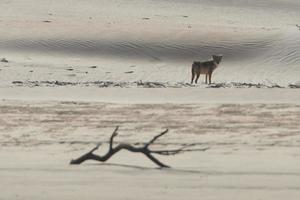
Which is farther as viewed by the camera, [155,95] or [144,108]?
[155,95]

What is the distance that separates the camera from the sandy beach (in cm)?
717

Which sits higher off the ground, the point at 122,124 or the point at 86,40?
the point at 86,40

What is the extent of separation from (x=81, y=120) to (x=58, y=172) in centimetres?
345

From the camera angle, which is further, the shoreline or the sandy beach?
the shoreline

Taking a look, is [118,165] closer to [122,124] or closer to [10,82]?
[122,124]

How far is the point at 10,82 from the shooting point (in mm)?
15930

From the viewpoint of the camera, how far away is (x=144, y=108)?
1210cm

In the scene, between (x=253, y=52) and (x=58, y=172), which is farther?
(x=253, y=52)

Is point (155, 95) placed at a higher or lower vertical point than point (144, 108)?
higher

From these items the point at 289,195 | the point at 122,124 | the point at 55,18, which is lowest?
the point at 289,195

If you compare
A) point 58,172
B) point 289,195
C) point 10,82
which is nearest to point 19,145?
point 58,172

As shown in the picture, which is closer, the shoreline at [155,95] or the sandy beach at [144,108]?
the sandy beach at [144,108]

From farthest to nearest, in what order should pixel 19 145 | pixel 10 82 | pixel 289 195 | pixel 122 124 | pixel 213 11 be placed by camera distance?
pixel 213 11 → pixel 10 82 → pixel 122 124 → pixel 19 145 → pixel 289 195

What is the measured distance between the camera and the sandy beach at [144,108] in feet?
23.5
